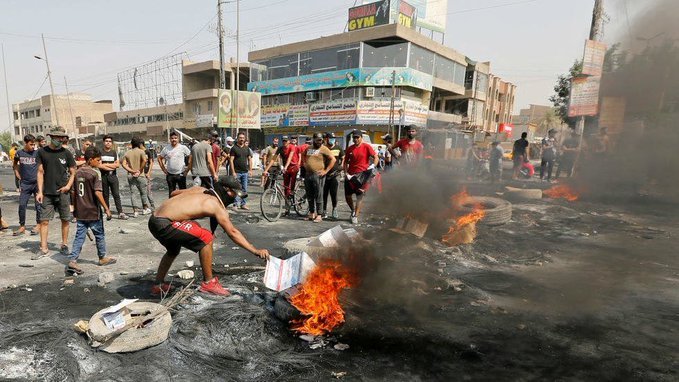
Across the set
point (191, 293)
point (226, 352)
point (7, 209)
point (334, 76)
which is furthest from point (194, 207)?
point (334, 76)

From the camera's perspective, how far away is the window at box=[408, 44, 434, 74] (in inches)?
1259

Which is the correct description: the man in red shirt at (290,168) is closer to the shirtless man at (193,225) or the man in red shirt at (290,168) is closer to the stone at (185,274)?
the stone at (185,274)

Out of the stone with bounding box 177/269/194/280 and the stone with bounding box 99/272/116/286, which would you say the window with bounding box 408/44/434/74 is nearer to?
the stone with bounding box 177/269/194/280

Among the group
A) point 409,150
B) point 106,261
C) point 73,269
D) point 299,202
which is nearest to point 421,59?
point 409,150

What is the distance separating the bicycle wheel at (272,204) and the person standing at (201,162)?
1.29 m

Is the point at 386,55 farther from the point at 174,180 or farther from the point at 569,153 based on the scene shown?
the point at 174,180

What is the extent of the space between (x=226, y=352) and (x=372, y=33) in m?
31.9

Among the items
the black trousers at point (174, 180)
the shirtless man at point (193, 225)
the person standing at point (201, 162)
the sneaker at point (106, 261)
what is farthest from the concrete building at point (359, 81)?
the shirtless man at point (193, 225)

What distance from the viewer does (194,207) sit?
3885 mm

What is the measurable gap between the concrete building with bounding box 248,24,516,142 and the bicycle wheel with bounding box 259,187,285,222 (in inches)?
778

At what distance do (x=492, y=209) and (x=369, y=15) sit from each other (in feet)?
101

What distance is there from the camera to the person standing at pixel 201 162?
8.41 m

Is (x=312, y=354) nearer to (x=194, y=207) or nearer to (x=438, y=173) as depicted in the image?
(x=194, y=207)

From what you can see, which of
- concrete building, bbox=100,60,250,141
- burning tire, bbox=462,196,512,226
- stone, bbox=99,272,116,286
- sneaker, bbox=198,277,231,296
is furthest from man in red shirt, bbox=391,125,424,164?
concrete building, bbox=100,60,250,141
